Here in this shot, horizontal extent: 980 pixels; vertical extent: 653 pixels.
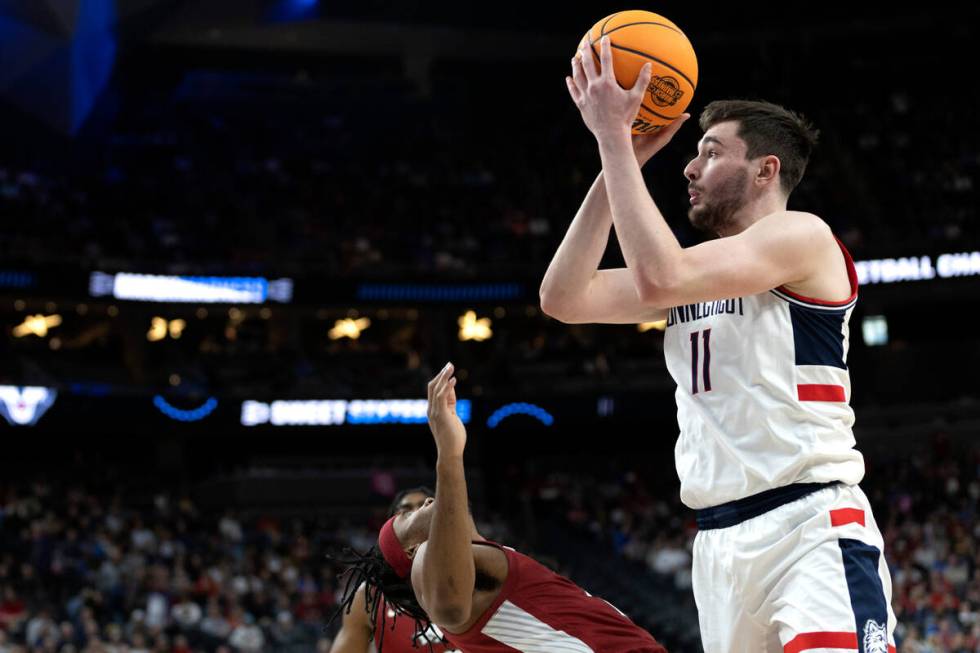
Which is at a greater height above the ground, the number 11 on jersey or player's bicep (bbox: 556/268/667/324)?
player's bicep (bbox: 556/268/667/324)

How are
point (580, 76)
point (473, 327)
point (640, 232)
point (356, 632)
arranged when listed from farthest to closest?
point (473, 327)
point (356, 632)
point (580, 76)
point (640, 232)

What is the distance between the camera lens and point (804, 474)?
3.39m

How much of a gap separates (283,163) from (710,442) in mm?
28539

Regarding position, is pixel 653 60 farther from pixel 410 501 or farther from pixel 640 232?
pixel 410 501

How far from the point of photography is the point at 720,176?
3.66 meters

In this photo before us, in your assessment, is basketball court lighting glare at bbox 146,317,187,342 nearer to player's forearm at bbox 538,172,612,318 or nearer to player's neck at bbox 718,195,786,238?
player's forearm at bbox 538,172,612,318

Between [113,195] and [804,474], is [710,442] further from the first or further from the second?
[113,195]

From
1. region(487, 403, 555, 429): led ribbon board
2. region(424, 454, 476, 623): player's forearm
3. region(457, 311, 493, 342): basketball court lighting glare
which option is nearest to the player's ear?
region(424, 454, 476, 623): player's forearm

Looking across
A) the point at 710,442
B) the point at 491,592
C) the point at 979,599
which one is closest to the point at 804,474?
the point at 710,442

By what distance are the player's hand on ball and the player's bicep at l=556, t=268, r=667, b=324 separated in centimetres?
41

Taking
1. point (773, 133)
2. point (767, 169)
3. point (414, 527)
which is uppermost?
point (773, 133)

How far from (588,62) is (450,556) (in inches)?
56.6

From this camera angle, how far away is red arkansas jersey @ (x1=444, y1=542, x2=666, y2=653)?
3887 millimetres

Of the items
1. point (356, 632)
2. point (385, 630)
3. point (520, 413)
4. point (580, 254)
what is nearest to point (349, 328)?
point (520, 413)
